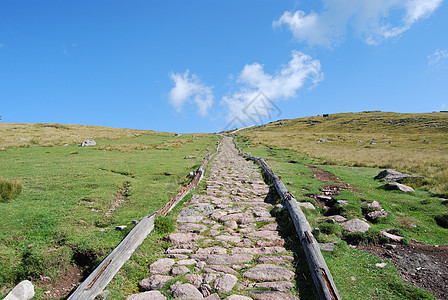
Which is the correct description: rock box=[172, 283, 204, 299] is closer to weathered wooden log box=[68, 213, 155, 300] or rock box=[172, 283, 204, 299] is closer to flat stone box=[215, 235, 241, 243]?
weathered wooden log box=[68, 213, 155, 300]

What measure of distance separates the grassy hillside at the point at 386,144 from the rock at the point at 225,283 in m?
10.8

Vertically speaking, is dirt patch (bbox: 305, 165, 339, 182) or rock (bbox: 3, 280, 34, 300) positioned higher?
dirt patch (bbox: 305, 165, 339, 182)

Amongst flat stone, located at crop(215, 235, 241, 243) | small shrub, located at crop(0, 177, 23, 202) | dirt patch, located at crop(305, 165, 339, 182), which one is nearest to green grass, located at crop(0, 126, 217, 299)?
small shrub, located at crop(0, 177, 23, 202)

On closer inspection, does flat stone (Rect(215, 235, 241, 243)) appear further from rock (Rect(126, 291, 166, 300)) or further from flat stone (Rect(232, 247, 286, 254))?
rock (Rect(126, 291, 166, 300))

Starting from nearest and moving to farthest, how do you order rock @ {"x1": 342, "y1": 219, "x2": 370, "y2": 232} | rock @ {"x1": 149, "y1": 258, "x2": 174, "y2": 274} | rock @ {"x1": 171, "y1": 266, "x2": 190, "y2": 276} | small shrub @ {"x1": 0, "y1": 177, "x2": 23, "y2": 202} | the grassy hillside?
rock @ {"x1": 171, "y1": 266, "x2": 190, "y2": 276}
rock @ {"x1": 149, "y1": 258, "x2": 174, "y2": 274}
rock @ {"x1": 342, "y1": 219, "x2": 370, "y2": 232}
small shrub @ {"x1": 0, "y1": 177, "x2": 23, "y2": 202}
the grassy hillside

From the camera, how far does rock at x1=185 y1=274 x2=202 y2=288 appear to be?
4.19 meters

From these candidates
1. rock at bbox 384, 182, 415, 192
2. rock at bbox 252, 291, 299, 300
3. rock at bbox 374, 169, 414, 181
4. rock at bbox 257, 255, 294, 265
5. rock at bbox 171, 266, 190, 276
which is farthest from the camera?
rock at bbox 374, 169, 414, 181

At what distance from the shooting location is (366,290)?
418 cm

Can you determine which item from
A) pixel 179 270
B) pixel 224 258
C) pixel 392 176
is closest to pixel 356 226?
pixel 224 258

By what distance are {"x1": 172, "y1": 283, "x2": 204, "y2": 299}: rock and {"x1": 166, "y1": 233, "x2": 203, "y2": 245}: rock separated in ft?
5.91

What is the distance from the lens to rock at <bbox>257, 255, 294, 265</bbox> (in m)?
4.92

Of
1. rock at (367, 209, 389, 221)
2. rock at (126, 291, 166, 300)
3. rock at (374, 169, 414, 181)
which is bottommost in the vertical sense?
rock at (126, 291, 166, 300)

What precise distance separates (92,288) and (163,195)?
612 cm

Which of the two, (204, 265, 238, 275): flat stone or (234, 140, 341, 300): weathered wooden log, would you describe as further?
(204, 265, 238, 275): flat stone
